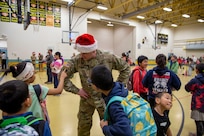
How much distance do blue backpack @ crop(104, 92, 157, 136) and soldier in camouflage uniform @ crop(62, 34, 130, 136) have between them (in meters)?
0.74

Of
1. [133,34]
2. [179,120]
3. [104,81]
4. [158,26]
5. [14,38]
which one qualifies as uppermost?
[158,26]

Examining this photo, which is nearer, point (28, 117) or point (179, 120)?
point (28, 117)

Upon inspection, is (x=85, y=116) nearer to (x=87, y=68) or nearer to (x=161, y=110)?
(x=87, y=68)

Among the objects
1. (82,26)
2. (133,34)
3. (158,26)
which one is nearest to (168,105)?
(82,26)

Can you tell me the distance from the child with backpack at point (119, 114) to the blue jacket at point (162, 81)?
1292mm

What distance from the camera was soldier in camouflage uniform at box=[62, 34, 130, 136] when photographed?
1.81 metres

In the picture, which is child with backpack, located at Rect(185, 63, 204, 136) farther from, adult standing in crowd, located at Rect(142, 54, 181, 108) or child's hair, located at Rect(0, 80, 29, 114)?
child's hair, located at Rect(0, 80, 29, 114)

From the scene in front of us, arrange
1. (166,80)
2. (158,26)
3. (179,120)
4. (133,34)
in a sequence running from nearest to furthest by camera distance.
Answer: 1. (166,80)
2. (179,120)
3. (133,34)
4. (158,26)

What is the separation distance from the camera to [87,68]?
1.86m

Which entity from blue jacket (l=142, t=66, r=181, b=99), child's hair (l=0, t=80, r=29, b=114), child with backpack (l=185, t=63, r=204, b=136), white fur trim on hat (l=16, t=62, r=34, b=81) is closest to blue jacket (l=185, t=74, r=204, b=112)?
child with backpack (l=185, t=63, r=204, b=136)

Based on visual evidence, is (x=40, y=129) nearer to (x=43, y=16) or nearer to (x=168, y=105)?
(x=168, y=105)

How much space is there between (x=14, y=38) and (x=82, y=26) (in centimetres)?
557

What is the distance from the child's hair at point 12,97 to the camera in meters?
0.86

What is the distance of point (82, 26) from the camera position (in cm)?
1423
